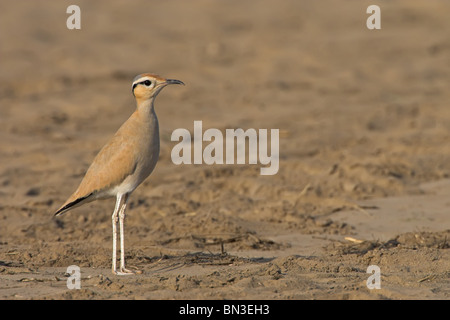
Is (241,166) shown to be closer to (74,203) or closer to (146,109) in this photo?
(146,109)

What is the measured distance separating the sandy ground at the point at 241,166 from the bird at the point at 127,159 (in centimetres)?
57

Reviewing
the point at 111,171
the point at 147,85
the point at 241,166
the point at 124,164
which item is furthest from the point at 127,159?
the point at 241,166

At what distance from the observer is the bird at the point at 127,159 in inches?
262

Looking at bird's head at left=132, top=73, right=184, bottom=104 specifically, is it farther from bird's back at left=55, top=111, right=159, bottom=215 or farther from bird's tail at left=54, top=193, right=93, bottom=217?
bird's tail at left=54, top=193, right=93, bottom=217

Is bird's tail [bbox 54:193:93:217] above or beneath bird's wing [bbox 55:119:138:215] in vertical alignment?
beneath

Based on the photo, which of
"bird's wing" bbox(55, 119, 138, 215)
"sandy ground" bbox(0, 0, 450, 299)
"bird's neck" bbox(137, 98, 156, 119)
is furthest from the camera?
"bird's neck" bbox(137, 98, 156, 119)

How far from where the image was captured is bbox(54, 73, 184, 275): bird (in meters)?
6.66

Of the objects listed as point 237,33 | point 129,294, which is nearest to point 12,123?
point 237,33

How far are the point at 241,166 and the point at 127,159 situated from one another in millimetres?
3884

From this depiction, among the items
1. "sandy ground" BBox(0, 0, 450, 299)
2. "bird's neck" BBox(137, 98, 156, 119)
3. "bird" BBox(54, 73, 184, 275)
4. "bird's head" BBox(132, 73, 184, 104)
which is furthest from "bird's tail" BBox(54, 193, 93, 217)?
"bird's head" BBox(132, 73, 184, 104)

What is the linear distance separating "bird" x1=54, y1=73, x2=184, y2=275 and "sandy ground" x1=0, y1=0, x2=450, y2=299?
1.87 feet

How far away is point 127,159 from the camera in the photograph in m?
6.64
